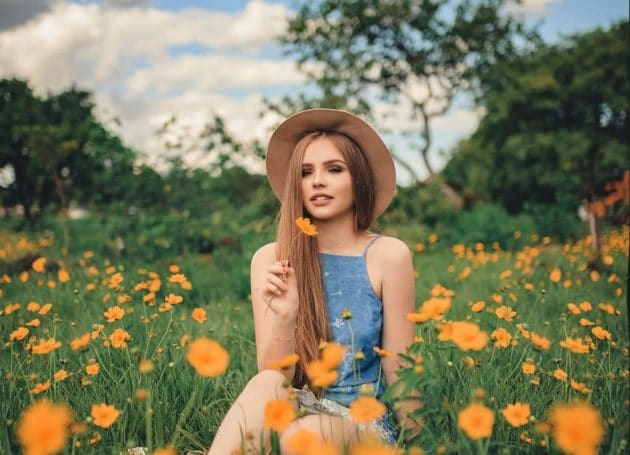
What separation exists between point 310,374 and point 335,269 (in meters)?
0.95

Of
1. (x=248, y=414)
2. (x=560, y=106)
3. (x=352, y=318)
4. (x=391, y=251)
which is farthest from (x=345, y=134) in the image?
Answer: (x=560, y=106)

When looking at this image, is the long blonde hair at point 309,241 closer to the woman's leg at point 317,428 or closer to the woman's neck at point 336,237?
the woman's neck at point 336,237

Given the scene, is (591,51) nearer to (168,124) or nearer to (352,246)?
(168,124)

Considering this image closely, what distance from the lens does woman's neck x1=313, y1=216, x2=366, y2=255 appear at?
195cm

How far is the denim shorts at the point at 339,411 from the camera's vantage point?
1567 millimetres

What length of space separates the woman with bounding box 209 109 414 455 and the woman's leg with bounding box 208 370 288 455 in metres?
0.18

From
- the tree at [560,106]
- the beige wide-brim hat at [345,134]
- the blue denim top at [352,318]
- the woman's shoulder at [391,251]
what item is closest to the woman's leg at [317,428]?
the blue denim top at [352,318]

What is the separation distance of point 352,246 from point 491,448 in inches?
33.6

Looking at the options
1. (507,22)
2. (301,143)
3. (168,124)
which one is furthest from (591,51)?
(301,143)

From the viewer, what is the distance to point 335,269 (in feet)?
6.21

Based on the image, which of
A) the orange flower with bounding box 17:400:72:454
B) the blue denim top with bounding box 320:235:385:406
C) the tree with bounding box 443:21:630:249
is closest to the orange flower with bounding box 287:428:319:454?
the orange flower with bounding box 17:400:72:454

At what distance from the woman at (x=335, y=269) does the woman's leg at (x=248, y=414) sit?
0.18 meters

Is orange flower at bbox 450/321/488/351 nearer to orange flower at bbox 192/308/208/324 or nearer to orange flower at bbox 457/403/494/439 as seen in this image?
orange flower at bbox 457/403/494/439

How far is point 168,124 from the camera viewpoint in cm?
561
